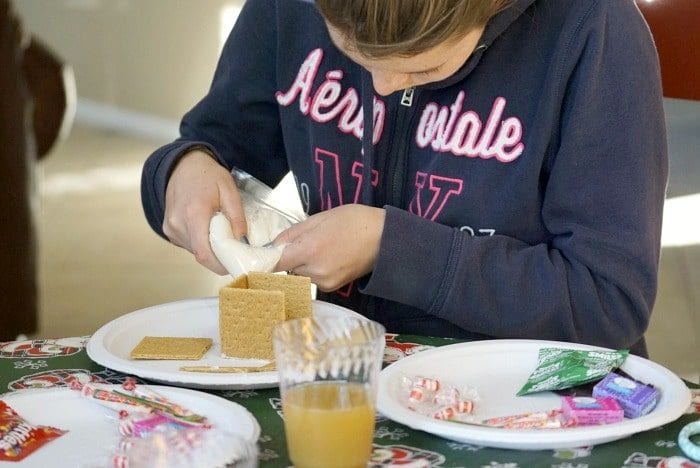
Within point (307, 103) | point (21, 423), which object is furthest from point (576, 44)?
point (21, 423)

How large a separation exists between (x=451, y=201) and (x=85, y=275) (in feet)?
7.27

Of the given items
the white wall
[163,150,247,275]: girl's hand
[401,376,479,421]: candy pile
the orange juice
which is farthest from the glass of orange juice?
the white wall

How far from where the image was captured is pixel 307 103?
139cm

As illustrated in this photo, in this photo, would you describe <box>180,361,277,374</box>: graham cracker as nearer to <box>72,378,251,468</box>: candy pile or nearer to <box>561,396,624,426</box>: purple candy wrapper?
<box>72,378,251,468</box>: candy pile

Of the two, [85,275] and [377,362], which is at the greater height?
[377,362]

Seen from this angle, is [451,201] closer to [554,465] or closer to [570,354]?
[570,354]

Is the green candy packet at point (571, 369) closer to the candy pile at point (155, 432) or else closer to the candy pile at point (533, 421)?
the candy pile at point (533, 421)

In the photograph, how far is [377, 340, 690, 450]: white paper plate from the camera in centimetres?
81

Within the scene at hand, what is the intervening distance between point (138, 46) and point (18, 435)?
2.92 metres

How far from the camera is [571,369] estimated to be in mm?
938

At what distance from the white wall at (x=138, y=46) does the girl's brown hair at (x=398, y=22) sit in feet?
8.56

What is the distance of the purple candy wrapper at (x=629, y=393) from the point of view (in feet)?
2.88

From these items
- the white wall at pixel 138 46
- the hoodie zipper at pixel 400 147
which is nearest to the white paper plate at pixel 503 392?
the hoodie zipper at pixel 400 147

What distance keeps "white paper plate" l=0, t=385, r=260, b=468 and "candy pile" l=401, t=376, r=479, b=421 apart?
15 centimetres
